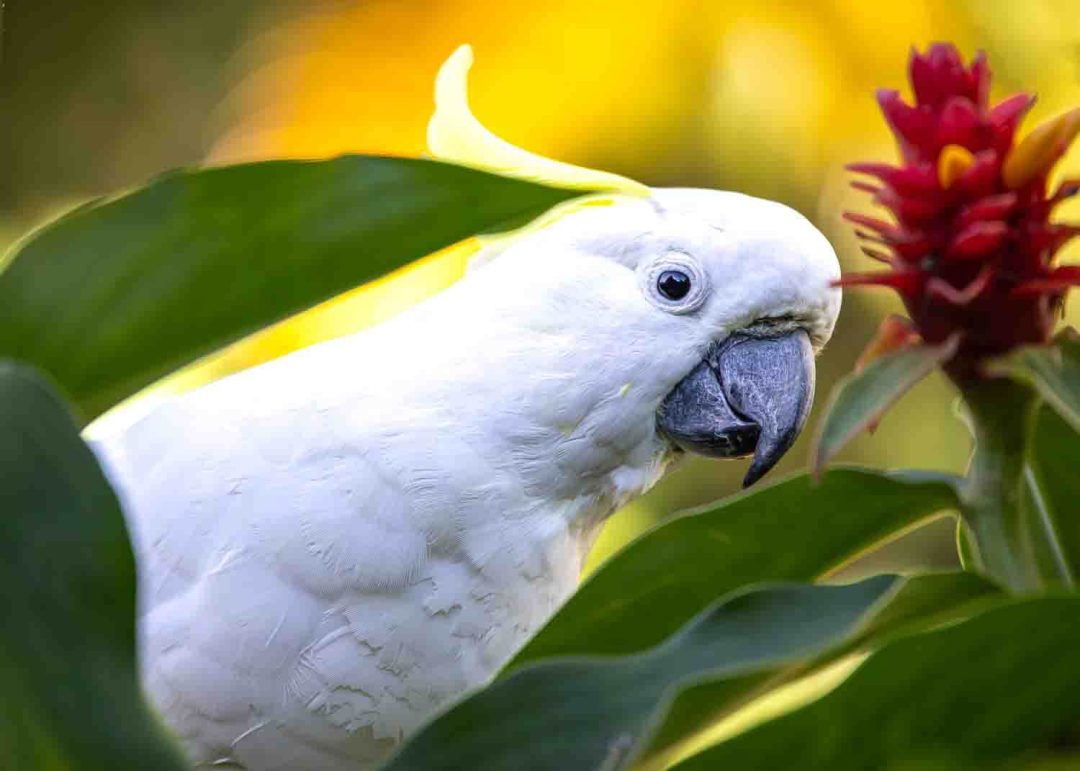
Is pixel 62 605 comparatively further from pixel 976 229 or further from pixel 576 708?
pixel 976 229

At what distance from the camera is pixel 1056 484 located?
2.38ft

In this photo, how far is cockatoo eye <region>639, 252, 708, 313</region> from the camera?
124 cm

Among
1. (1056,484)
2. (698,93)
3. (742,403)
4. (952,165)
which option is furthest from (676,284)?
(698,93)

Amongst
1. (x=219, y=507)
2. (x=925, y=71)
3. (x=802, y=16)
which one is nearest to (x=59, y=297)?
(x=925, y=71)

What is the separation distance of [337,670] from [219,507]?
0.17m

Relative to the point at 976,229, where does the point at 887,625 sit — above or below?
below

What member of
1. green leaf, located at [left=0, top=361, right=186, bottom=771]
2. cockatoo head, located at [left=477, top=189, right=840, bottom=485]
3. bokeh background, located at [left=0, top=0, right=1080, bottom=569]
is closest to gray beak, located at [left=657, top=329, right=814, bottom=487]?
cockatoo head, located at [left=477, top=189, right=840, bottom=485]

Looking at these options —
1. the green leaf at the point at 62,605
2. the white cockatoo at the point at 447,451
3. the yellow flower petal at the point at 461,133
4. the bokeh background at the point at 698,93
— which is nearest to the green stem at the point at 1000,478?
the green leaf at the point at 62,605

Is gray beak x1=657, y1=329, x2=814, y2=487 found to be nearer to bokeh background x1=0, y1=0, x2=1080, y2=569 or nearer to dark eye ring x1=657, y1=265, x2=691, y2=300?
dark eye ring x1=657, y1=265, x2=691, y2=300

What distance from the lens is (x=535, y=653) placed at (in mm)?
694

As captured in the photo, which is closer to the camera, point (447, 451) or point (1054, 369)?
point (1054, 369)

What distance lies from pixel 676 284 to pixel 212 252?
2.16ft

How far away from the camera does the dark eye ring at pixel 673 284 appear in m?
1.25

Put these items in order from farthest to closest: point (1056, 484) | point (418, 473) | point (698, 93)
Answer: point (698, 93), point (418, 473), point (1056, 484)
